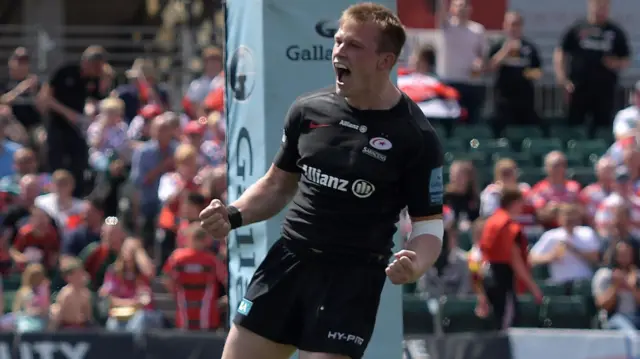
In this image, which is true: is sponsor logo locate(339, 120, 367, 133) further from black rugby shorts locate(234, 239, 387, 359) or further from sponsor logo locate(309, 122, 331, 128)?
black rugby shorts locate(234, 239, 387, 359)

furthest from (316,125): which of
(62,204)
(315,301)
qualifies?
(62,204)

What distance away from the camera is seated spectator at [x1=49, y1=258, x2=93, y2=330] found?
404 inches

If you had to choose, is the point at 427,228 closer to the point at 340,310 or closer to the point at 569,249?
the point at 340,310

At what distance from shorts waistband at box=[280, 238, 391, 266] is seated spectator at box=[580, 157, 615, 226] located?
22.0 ft

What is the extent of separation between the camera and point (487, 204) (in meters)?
11.6

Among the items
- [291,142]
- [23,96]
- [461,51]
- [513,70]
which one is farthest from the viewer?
[513,70]

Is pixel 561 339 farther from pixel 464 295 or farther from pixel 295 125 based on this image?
pixel 295 125

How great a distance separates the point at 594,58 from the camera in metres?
14.5

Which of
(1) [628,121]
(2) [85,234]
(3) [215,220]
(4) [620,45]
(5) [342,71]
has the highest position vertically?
(5) [342,71]

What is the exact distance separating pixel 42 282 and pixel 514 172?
3.68 metres

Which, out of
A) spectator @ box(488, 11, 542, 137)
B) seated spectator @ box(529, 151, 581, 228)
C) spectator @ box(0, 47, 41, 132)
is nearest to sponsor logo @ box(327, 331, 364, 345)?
seated spectator @ box(529, 151, 581, 228)

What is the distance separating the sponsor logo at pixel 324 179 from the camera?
512cm

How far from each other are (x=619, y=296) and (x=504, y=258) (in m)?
0.86

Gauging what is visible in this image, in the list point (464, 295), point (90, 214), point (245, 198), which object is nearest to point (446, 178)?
point (464, 295)
